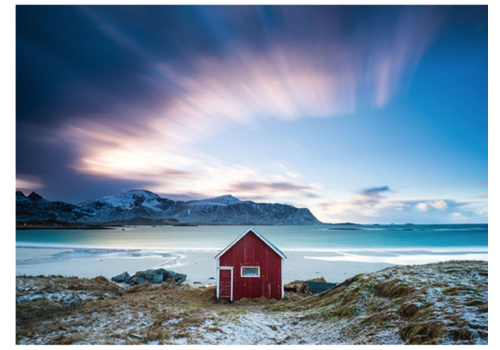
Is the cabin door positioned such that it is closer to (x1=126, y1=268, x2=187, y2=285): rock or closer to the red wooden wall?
the red wooden wall

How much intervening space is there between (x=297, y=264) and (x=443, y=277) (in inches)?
1345

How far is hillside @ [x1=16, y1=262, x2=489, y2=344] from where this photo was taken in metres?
7.09

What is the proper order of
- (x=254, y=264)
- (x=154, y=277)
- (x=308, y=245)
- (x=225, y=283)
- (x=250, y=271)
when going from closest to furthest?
(x=225, y=283) → (x=254, y=264) → (x=250, y=271) → (x=154, y=277) → (x=308, y=245)

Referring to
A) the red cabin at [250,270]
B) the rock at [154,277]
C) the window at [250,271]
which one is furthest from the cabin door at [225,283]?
the rock at [154,277]

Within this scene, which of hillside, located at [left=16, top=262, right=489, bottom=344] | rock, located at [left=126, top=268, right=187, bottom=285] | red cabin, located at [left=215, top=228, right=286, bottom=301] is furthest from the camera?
rock, located at [left=126, top=268, right=187, bottom=285]

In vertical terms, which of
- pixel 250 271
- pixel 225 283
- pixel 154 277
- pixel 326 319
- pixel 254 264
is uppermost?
pixel 326 319

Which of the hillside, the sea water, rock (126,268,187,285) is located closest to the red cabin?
the hillside

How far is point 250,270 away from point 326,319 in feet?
35.2

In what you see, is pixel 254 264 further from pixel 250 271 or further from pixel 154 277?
pixel 154 277

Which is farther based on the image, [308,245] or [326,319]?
[308,245]

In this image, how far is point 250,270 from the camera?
68.3ft

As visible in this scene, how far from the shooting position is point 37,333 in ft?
33.8

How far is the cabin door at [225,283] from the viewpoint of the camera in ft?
66.3

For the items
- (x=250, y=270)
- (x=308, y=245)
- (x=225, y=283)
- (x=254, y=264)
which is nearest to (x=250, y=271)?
(x=250, y=270)
